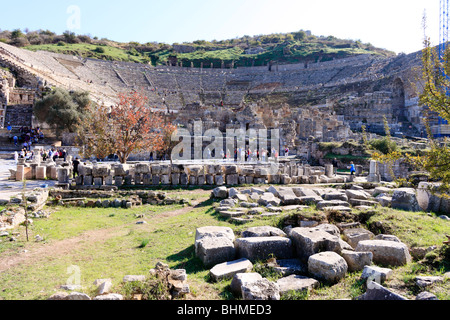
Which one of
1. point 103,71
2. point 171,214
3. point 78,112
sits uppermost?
point 103,71

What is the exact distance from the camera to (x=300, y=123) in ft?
126

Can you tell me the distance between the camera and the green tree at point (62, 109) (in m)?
33.4

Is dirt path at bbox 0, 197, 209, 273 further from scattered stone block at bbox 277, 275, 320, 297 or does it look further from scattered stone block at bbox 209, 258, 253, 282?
scattered stone block at bbox 277, 275, 320, 297

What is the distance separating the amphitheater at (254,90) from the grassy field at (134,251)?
2189cm

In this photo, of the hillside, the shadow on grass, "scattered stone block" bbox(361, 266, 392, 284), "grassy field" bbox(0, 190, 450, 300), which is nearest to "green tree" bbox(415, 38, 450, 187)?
"grassy field" bbox(0, 190, 450, 300)

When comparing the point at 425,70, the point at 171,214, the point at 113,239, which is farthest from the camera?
the point at 171,214

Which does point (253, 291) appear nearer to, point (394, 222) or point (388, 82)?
point (394, 222)

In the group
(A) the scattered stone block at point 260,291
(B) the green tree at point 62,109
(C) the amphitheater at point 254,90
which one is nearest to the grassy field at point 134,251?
(A) the scattered stone block at point 260,291

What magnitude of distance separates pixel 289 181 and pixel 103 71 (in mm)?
64757

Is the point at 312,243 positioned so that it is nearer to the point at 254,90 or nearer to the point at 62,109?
the point at 62,109

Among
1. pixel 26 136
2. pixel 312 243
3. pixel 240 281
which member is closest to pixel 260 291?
pixel 240 281

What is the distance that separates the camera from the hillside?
263 ft

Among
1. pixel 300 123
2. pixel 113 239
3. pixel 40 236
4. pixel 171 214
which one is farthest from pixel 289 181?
pixel 300 123

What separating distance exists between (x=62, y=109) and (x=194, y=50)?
3266 inches
